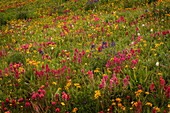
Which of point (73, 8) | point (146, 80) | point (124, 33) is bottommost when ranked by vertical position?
point (146, 80)

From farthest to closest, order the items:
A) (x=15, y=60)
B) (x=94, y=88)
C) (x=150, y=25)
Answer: (x=150, y=25), (x=15, y=60), (x=94, y=88)

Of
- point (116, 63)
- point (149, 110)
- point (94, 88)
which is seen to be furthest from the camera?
point (116, 63)

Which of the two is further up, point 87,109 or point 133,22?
point 133,22

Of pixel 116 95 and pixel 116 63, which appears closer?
pixel 116 95

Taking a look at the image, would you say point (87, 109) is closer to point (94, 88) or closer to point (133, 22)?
point (94, 88)

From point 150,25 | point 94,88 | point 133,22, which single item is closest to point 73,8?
point 133,22

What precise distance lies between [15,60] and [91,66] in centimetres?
240

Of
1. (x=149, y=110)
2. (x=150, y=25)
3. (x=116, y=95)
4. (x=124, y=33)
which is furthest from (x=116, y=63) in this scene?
(x=150, y=25)

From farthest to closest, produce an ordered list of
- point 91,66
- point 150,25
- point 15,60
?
point 150,25
point 15,60
point 91,66

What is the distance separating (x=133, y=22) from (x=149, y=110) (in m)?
4.22

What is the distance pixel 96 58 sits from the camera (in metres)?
3.76

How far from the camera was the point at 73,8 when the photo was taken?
1167cm

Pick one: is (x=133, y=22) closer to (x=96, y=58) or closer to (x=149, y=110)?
(x=96, y=58)

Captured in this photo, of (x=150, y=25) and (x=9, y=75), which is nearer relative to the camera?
(x=9, y=75)
